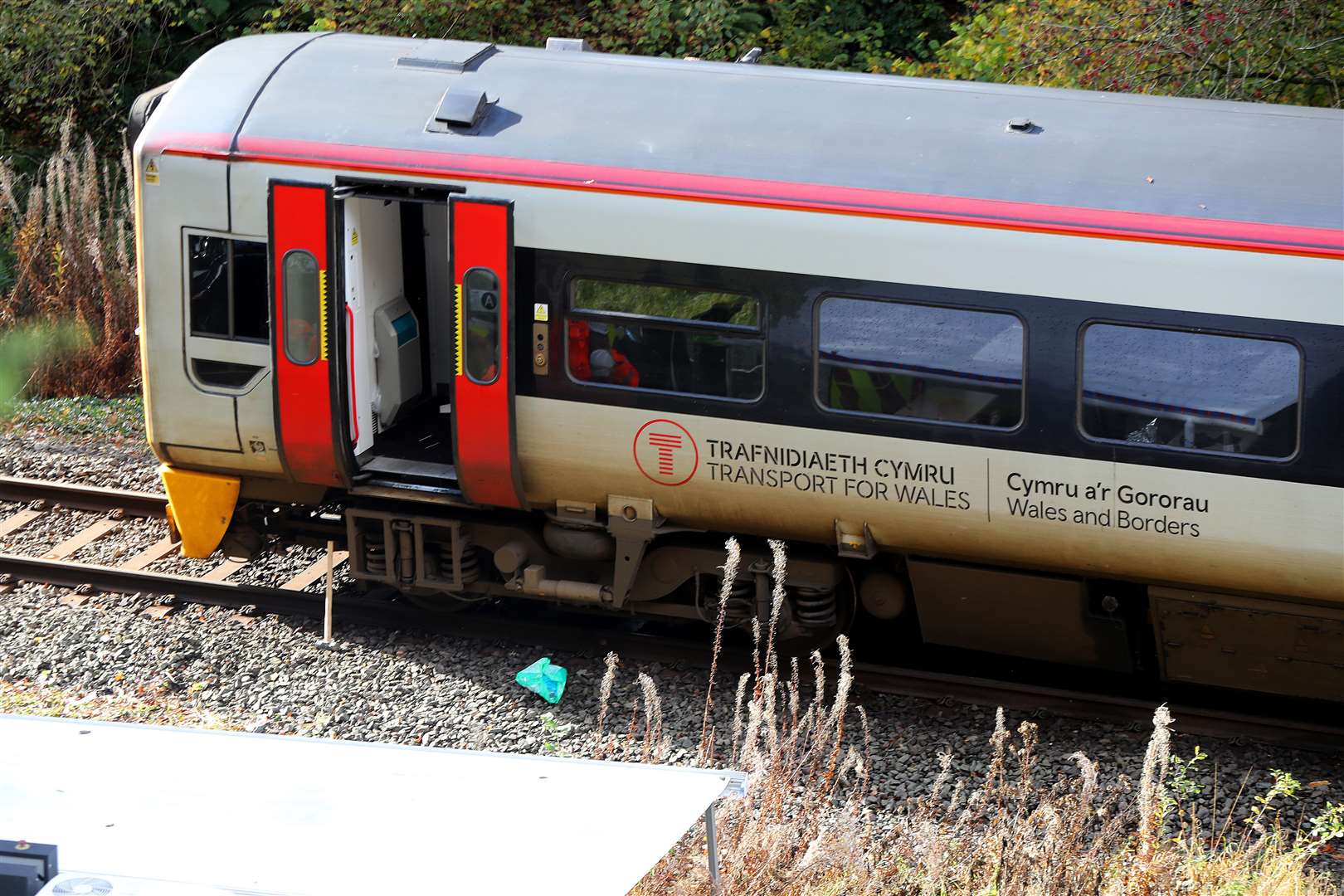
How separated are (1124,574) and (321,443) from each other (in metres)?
4.34

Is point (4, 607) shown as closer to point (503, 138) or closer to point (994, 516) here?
point (503, 138)

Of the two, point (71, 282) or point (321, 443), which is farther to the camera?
point (71, 282)

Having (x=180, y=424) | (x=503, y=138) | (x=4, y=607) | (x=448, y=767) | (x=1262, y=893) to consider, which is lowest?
(x=4, y=607)

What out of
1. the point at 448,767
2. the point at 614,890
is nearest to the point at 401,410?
the point at 448,767

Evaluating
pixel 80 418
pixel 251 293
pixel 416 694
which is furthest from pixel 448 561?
pixel 80 418

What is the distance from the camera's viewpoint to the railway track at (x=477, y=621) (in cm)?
781

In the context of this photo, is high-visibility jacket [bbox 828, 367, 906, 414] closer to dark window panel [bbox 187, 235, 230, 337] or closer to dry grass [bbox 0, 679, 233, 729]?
dark window panel [bbox 187, 235, 230, 337]

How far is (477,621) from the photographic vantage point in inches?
351

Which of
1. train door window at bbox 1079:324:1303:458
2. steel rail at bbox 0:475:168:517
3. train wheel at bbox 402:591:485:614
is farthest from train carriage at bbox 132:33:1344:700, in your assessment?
steel rail at bbox 0:475:168:517

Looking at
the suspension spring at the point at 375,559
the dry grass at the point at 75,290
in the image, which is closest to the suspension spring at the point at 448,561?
the suspension spring at the point at 375,559

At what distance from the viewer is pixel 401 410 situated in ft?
29.9

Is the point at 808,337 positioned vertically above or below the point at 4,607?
above

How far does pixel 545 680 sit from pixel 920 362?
272 centimetres

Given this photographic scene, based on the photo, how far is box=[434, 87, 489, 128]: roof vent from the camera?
7730 mm
